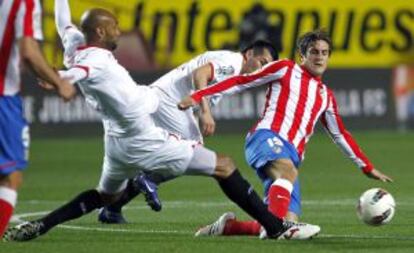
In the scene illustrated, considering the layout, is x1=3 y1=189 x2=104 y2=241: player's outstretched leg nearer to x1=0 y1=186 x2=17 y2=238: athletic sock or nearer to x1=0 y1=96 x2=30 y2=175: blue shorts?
x1=0 y1=186 x2=17 y2=238: athletic sock

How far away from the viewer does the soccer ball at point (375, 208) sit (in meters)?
9.67

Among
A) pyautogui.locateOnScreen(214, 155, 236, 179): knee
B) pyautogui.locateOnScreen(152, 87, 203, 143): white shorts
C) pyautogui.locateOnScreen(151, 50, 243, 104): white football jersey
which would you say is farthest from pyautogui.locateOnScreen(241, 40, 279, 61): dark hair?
pyautogui.locateOnScreen(214, 155, 236, 179): knee

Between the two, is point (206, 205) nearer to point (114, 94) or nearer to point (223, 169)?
point (223, 169)

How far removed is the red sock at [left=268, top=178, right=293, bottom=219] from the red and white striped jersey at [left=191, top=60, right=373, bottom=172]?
496 millimetres

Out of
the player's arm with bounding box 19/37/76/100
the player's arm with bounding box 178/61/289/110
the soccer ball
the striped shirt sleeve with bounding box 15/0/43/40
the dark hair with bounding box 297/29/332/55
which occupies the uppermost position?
the striped shirt sleeve with bounding box 15/0/43/40

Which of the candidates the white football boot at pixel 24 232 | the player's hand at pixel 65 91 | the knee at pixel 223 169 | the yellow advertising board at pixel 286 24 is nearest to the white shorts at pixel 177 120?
the knee at pixel 223 169

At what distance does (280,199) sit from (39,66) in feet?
7.39

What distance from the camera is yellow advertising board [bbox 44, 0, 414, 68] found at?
24.8 m

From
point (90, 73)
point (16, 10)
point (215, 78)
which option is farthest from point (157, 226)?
point (16, 10)

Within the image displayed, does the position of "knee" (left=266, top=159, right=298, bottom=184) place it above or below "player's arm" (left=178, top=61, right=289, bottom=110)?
below

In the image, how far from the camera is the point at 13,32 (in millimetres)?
8211

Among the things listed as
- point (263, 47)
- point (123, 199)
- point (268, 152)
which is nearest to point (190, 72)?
point (263, 47)

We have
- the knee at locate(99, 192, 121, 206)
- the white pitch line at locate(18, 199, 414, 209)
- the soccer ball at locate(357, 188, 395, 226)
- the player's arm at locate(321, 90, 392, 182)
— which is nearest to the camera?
the knee at locate(99, 192, 121, 206)

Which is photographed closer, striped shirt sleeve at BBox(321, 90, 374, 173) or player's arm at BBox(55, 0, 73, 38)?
player's arm at BBox(55, 0, 73, 38)
